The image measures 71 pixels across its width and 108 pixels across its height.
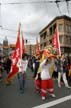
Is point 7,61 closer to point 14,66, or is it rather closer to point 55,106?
point 14,66

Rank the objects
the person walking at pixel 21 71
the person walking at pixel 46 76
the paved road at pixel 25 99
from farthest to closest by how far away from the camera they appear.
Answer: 1. the person walking at pixel 21 71
2. the person walking at pixel 46 76
3. the paved road at pixel 25 99

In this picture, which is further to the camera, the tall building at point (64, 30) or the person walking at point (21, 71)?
the tall building at point (64, 30)

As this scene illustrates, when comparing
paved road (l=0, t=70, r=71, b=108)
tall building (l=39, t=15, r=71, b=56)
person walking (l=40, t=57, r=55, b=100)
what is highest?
tall building (l=39, t=15, r=71, b=56)

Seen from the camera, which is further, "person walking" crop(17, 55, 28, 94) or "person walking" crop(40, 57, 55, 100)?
"person walking" crop(17, 55, 28, 94)

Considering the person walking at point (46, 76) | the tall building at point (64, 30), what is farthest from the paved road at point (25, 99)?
the tall building at point (64, 30)

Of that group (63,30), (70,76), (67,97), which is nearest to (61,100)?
(67,97)

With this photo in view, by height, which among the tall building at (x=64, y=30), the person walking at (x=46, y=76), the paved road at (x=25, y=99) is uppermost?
the tall building at (x=64, y=30)

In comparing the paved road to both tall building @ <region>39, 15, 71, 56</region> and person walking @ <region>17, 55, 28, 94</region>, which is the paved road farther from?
tall building @ <region>39, 15, 71, 56</region>

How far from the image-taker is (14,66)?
12.8 m

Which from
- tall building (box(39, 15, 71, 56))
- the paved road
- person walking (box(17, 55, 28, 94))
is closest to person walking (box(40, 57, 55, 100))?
the paved road

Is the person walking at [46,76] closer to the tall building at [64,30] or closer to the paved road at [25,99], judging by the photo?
the paved road at [25,99]

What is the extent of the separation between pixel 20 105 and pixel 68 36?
75.5 meters

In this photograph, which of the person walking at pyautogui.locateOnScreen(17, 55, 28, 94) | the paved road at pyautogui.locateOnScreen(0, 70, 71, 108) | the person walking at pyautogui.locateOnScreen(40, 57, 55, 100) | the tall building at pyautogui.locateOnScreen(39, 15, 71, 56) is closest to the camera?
the paved road at pyautogui.locateOnScreen(0, 70, 71, 108)

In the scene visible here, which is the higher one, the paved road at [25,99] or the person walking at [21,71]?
the person walking at [21,71]
